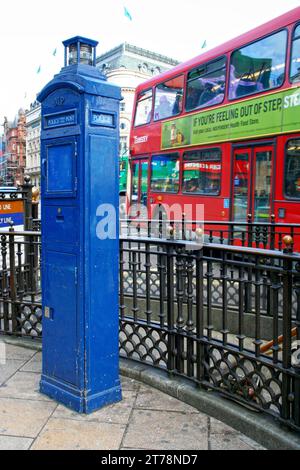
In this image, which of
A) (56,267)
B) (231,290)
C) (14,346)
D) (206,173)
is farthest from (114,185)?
(206,173)

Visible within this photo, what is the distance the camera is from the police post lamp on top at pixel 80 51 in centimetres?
321

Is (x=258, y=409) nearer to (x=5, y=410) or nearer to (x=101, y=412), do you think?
(x=101, y=412)

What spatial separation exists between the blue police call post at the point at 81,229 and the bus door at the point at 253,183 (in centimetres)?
620

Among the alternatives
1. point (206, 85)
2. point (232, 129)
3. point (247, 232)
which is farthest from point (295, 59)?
point (247, 232)

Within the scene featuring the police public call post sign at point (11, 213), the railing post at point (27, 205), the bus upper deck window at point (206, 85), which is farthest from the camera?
the bus upper deck window at point (206, 85)

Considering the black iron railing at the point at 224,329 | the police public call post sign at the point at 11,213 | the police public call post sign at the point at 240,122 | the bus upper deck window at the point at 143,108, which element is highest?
the bus upper deck window at the point at 143,108

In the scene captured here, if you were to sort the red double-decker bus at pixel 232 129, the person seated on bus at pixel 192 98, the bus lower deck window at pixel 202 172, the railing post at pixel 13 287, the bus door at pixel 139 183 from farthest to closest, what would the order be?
the bus door at pixel 139 183 → the person seated on bus at pixel 192 98 → the bus lower deck window at pixel 202 172 → the red double-decker bus at pixel 232 129 → the railing post at pixel 13 287

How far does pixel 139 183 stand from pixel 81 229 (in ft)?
35.8

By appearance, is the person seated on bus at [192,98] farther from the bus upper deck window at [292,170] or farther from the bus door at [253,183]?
the bus upper deck window at [292,170]

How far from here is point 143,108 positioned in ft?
44.1

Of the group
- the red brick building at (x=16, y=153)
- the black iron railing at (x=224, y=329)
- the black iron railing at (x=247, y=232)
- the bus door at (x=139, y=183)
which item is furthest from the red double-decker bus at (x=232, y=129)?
the red brick building at (x=16, y=153)

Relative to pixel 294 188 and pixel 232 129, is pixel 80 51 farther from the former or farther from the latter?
pixel 232 129

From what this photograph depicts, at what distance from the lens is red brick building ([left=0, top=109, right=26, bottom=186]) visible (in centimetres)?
11875

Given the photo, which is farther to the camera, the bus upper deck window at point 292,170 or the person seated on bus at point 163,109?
the person seated on bus at point 163,109
